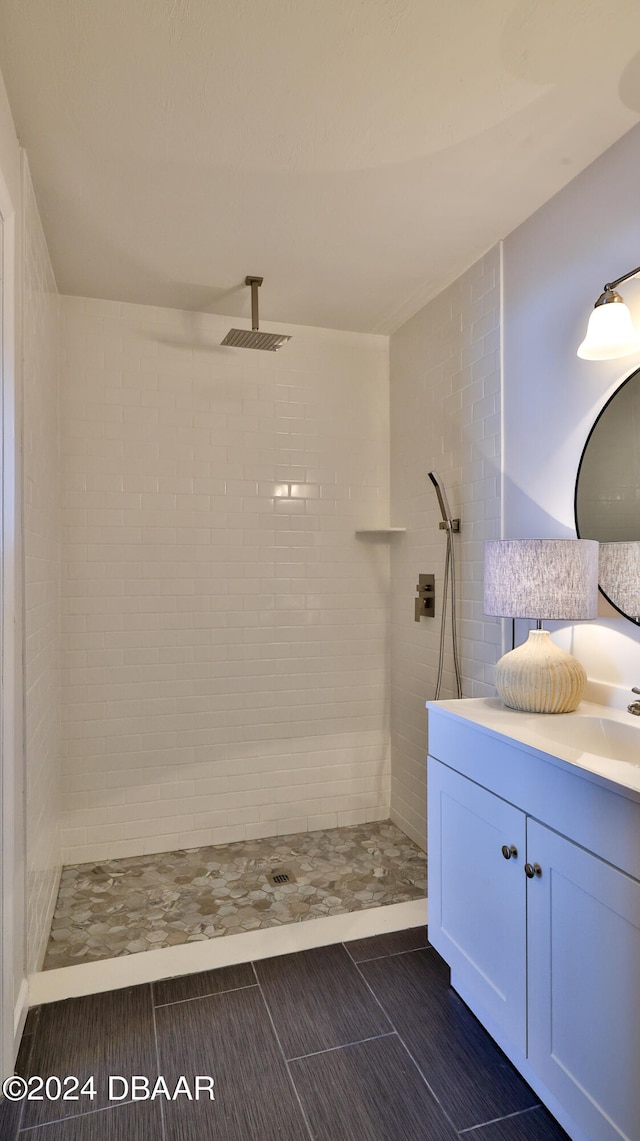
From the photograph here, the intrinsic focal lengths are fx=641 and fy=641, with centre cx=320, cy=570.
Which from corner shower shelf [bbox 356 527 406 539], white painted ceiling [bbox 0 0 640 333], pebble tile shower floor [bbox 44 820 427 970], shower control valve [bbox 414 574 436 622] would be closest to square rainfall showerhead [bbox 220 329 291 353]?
white painted ceiling [bbox 0 0 640 333]

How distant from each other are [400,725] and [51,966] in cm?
190

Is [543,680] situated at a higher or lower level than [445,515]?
lower

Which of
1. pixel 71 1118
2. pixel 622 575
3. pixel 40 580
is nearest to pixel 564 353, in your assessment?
pixel 622 575

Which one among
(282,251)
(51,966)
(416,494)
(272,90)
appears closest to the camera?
(272,90)

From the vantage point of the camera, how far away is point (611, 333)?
180 centimetres

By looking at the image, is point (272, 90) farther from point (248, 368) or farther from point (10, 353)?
point (248, 368)

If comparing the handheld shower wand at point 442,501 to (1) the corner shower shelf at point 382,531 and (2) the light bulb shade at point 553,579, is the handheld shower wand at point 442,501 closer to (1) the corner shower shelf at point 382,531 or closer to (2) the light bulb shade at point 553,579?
(1) the corner shower shelf at point 382,531

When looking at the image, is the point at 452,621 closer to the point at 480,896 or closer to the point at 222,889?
the point at 480,896

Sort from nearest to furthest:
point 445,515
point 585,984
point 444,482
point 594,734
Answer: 1. point 585,984
2. point 594,734
3. point 445,515
4. point 444,482

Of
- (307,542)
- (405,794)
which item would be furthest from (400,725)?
(307,542)

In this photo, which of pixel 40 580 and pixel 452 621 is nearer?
pixel 40 580

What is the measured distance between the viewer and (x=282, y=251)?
8.48 feet

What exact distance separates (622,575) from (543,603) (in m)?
0.27

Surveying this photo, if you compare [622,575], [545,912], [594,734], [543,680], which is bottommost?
[545,912]
